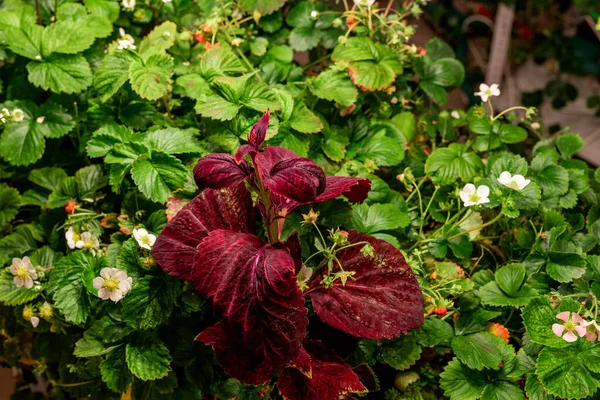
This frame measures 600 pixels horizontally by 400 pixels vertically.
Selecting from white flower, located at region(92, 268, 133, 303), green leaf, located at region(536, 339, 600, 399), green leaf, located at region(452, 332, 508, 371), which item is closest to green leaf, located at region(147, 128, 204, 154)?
white flower, located at region(92, 268, 133, 303)

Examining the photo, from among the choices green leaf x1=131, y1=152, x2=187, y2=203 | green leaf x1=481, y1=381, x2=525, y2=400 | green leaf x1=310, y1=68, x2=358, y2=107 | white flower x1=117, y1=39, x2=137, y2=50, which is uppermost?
white flower x1=117, y1=39, x2=137, y2=50

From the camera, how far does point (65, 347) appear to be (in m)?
1.14

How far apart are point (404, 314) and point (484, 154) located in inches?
22.7

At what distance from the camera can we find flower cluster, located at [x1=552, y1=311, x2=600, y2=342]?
2.90ft

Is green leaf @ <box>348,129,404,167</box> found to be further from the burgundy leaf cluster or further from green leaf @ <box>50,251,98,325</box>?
green leaf @ <box>50,251,98,325</box>

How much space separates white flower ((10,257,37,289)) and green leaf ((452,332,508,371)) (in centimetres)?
72

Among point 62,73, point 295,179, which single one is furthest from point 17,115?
point 295,179

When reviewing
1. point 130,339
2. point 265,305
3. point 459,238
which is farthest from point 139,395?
point 459,238

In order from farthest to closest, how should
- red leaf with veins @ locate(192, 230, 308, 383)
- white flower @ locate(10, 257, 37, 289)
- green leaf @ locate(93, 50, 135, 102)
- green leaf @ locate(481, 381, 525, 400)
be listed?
1. green leaf @ locate(93, 50, 135, 102)
2. white flower @ locate(10, 257, 37, 289)
3. green leaf @ locate(481, 381, 525, 400)
4. red leaf with veins @ locate(192, 230, 308, 383)

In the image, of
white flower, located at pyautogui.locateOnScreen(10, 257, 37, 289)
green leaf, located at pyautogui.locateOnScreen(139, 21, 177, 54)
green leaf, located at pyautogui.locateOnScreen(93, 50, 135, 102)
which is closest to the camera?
white flower, located at pyautogui.locateOnScreen(10, 257, 37, 289)

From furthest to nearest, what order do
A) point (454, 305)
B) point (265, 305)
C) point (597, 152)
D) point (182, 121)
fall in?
point (597, 152)
point (182, 121)
point (454, 305)
point (265, 305)

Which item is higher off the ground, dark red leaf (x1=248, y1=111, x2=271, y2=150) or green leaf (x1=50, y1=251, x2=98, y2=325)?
dark red leaf (x1=248, y1=111, x2=271, y2=150)

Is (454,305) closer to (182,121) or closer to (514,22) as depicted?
(182,121)

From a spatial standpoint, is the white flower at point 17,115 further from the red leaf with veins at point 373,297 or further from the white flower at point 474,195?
the white flower at point 474,195
